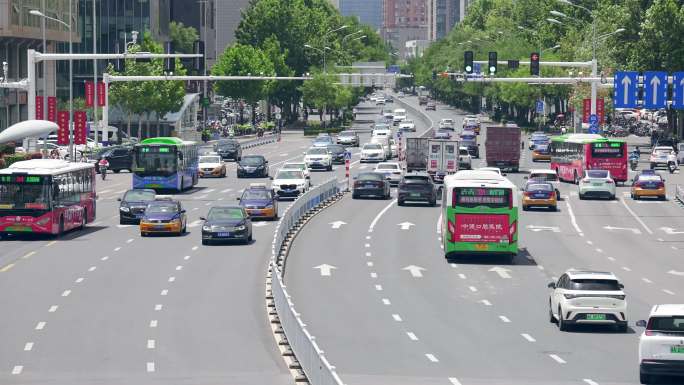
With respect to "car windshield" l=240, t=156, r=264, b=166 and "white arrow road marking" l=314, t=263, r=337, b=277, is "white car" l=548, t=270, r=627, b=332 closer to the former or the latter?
"white arrow road marking" l=314, t=263, r=337, b=277

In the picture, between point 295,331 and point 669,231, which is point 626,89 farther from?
point 295,331

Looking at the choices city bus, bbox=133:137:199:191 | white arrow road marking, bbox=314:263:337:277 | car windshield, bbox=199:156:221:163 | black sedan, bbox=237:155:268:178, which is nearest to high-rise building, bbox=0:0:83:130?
car windshield, bbox=199:156:221:163

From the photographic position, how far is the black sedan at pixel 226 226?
2074 inches

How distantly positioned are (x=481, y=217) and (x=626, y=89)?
43591 mm

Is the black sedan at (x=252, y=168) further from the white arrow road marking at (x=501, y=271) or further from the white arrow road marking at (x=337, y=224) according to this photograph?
the white arrow road marking at (x=501, y=271)

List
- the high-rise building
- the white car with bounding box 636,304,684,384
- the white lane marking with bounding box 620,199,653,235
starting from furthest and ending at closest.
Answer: the high-rise building
the white lane marking with bounding box 620,199,653,235
the white car with bounding box 636,304,684,384

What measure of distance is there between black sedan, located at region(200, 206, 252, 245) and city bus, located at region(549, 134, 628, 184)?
34608mm

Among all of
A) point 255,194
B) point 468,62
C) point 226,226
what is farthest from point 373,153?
point 226,226

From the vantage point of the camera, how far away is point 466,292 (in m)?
42.8

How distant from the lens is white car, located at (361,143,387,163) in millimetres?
106000

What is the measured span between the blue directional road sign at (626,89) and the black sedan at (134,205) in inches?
1461

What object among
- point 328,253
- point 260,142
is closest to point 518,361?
point 328,253

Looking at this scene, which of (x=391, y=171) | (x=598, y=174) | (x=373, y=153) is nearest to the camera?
(x=598, y=174)

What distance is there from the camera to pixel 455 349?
3228cm
